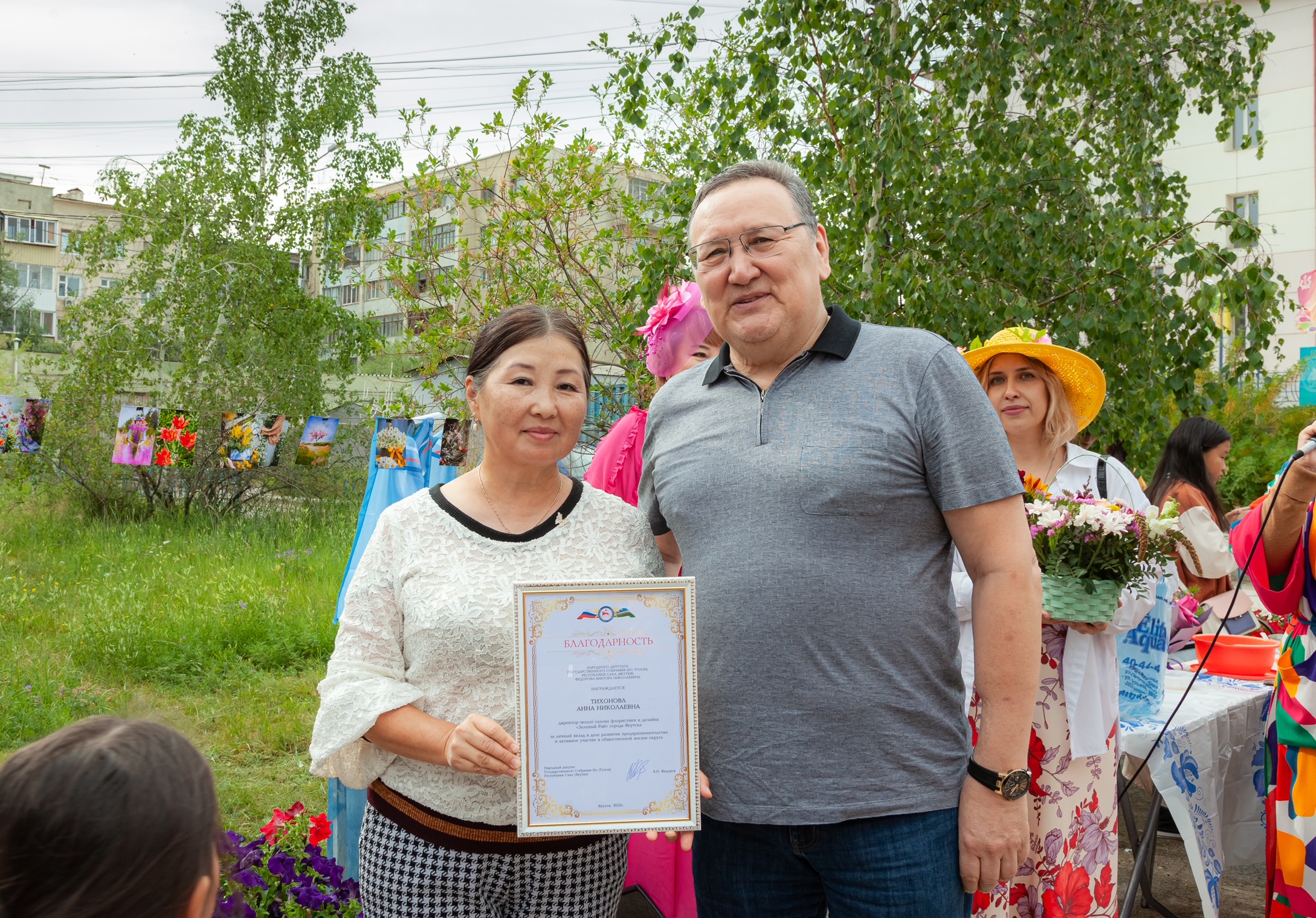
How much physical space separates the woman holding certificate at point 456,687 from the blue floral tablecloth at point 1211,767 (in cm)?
227

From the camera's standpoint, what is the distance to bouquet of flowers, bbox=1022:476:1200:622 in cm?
274

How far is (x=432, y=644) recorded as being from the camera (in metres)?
1.96

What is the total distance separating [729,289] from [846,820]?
106cm

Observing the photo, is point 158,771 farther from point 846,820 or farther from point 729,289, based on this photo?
point 729,289

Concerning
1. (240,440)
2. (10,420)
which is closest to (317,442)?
(240,440)

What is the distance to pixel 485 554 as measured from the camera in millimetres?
2035

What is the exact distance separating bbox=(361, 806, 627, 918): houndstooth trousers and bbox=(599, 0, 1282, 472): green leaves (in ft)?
14.0

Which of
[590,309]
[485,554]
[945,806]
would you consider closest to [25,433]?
[590,309]

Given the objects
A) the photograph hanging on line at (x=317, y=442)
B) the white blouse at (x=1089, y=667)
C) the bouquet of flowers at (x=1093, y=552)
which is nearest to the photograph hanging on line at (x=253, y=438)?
the photograph hanging on line at (x=317, y=442)

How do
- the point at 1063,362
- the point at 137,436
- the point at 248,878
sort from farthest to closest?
the point at 137,436
the point at 1063,362
the point at 248,878

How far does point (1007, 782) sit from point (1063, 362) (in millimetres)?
2010

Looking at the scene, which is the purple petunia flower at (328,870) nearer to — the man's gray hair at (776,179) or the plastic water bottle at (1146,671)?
the man's gray hair at (776,179)

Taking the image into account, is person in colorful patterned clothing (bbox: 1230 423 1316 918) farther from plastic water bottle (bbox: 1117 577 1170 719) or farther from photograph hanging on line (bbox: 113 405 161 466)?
photograph hanging on line (bbox: 113 405 161 466)

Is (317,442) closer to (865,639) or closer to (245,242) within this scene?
(245,242)
